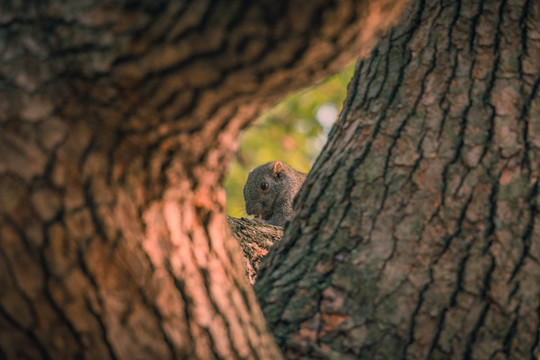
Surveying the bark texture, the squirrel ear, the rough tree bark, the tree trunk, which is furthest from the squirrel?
the rough tree bark

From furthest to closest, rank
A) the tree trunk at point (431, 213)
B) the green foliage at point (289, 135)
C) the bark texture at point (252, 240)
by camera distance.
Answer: the green foliage at point (289, 135) < the bark texture at point (252, 240) < the tree trunk at point (431, 213)

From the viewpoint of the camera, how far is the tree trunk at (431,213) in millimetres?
1571

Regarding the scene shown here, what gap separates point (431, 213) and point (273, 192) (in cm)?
518

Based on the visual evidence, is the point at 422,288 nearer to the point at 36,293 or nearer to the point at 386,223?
the point at 386,223

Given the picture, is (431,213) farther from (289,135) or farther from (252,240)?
(289,135)

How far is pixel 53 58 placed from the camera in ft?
3.25

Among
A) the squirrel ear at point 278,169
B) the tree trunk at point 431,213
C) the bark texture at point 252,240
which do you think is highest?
the squirrel ear at point 278,169

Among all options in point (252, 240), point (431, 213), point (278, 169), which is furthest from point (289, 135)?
point (431, 213)

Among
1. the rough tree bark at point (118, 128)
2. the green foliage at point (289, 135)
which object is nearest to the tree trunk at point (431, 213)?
the rough tree bark at point (118, 128)

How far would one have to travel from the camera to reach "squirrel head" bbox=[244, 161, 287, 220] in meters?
6.84

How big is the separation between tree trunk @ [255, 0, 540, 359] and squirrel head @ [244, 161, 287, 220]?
4781 mm

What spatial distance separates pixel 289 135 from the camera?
6.98 m

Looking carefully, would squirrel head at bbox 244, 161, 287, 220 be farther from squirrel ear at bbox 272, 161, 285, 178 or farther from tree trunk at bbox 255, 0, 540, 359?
tree trunk at bbox 255, 0, 540, 359

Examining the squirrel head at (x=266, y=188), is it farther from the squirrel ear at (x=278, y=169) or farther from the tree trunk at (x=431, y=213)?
the tree trunk at (x=431, y=213)
